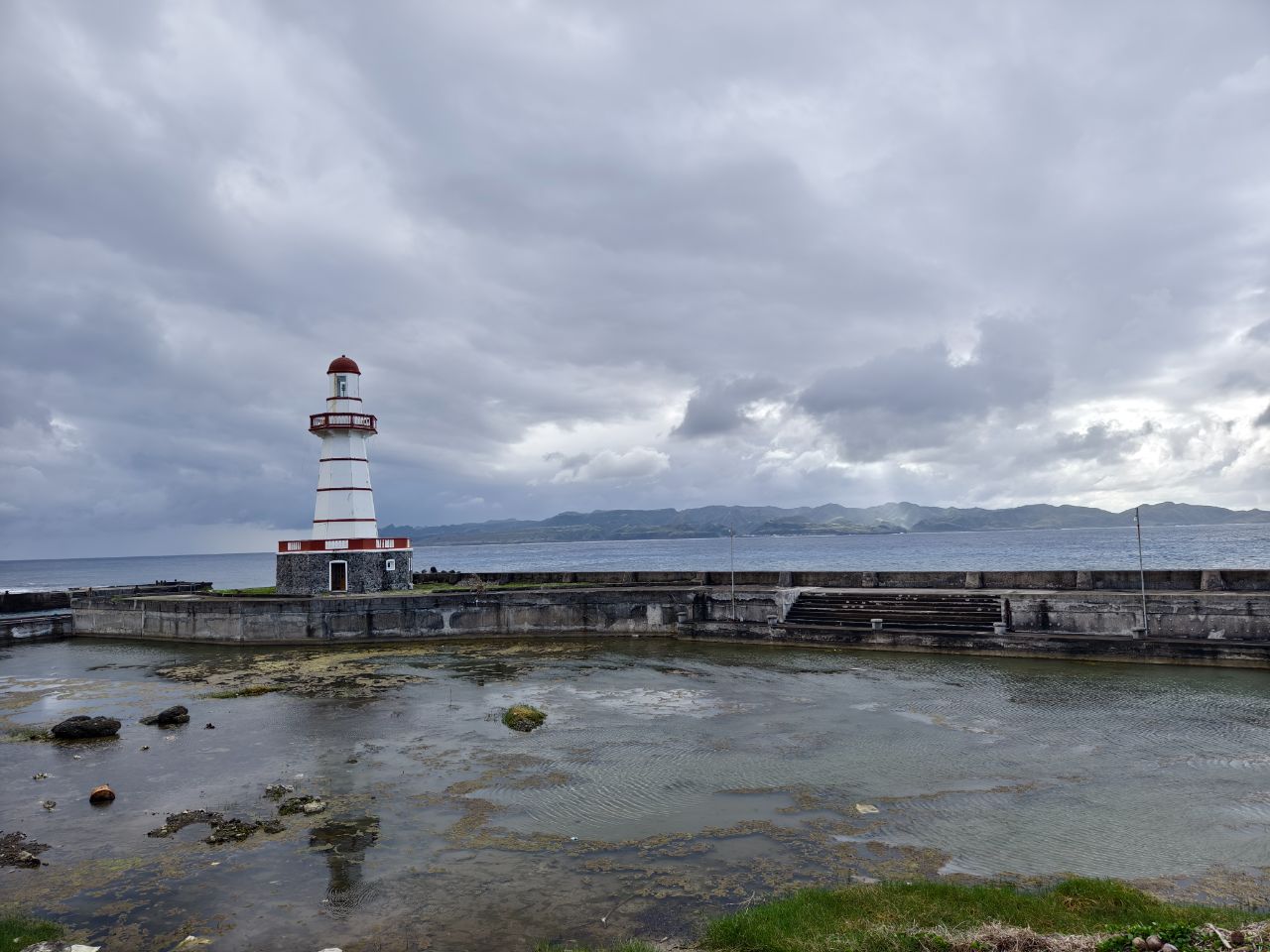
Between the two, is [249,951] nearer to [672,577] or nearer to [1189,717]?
[1189,717]

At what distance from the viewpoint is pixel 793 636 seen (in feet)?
95.8

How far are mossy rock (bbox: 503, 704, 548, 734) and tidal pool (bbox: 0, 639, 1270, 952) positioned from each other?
35 centimetres

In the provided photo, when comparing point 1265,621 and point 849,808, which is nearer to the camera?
point 849,808

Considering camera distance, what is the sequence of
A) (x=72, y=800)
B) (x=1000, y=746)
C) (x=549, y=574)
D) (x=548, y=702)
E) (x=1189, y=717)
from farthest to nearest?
(x=549, y=574)
(x=548, y=702)
(x=1189, y=717)
(x=1000, y=746)
(x=72, y=800)

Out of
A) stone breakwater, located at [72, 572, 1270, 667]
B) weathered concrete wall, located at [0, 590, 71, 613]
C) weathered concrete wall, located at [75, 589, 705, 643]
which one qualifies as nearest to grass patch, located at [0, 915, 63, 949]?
stone breakwater, located at [72, 572, 1270, 667]

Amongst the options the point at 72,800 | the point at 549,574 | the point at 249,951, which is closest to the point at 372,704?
the point at 72,800

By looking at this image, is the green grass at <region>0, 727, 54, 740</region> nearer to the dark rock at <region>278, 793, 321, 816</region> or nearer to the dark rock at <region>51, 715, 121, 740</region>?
the dark rock at <region>51, 715, 121, 740</region>

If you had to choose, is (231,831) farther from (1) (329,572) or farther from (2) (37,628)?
(2) (37,628)

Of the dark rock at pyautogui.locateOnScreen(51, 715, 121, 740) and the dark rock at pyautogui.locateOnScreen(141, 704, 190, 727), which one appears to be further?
the dark rock at pyautogui.locateOnScreen(141, 704, 190, 727)

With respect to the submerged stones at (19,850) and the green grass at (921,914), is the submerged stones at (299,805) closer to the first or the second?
the submerged stones at (19,850)

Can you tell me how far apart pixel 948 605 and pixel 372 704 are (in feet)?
67.5

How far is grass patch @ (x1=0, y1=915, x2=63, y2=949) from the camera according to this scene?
7855 mm

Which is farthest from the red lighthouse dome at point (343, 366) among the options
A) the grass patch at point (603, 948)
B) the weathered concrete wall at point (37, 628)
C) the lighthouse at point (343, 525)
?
the grass patch at point (603, 948)

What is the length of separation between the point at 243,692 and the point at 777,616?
19.5 m
